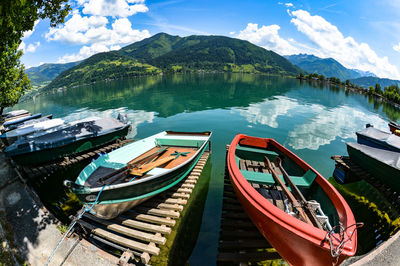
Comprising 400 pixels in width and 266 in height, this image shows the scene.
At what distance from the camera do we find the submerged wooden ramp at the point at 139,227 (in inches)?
209

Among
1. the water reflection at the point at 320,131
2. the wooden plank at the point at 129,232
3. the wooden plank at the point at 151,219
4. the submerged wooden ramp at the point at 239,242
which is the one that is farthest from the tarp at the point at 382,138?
the wooden plank at the point at 129,232

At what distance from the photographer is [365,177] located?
9.21 metres

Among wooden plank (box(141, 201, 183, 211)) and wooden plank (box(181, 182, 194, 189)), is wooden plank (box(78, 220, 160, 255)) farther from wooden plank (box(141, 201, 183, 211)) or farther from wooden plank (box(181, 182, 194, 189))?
wooden plank (box(181, 182, 194, 189))

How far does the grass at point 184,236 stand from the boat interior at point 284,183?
309 centimetres

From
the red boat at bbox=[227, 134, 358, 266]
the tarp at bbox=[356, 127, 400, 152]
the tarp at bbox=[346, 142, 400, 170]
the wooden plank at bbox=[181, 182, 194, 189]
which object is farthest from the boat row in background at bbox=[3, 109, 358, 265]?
the tarp at bbox=[356, 127, 400, 152]

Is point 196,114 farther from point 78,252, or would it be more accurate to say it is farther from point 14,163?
point 78,252

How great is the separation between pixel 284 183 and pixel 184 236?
4.74 m

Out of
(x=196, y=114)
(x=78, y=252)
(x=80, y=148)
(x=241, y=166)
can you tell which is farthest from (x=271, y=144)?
(x=196, y=114)

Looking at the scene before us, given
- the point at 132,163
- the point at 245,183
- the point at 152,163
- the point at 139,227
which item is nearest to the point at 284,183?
the point at 245,183

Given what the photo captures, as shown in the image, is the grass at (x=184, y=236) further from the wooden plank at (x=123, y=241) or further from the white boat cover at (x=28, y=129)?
the white boat cover at (x=28, y=129)

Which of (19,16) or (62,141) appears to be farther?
(62,141)

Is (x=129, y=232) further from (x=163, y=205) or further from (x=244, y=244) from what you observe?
(x=244, y=244)

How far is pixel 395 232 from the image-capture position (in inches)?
236

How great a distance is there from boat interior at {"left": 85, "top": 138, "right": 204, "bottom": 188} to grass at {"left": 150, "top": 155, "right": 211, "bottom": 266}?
2337mm
